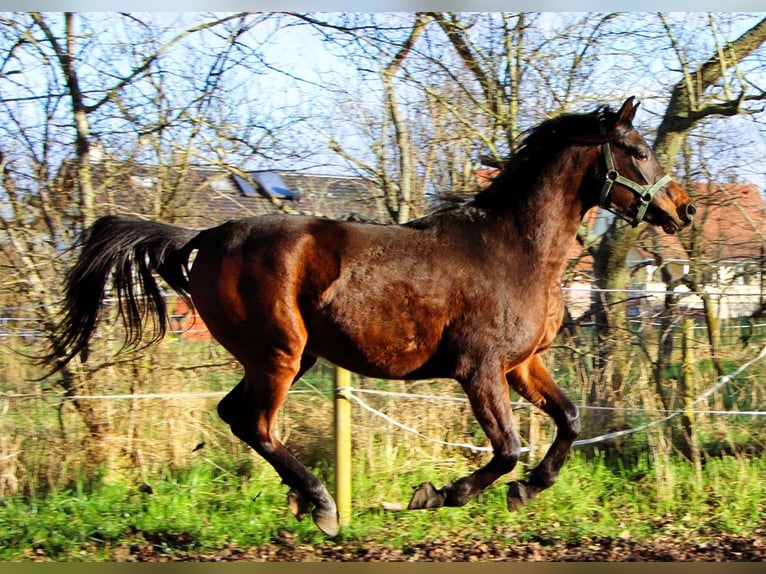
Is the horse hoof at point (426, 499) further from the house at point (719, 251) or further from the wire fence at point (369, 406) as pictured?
the house at point (719, 251)

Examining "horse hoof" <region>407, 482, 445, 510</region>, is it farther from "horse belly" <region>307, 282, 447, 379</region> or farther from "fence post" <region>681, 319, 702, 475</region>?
"fence post" <region>681, 319, 702, 475</region>

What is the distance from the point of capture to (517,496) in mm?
4488

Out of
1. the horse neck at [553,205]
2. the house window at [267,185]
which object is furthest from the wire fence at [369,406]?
the horse neck at [553,205]

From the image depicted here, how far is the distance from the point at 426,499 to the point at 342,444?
896 mm

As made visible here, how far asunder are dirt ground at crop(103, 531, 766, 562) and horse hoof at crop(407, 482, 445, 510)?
1.23 ft

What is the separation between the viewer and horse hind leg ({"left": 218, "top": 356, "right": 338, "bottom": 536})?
4340 mm

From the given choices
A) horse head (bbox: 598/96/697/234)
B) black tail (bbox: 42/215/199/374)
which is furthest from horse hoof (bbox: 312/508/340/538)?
horse head (bbox: 598/96/697/234)

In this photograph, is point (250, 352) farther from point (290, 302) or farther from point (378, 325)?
point (378, 325)

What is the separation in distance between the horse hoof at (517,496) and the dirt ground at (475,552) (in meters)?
0.29

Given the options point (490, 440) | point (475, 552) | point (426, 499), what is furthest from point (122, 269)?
point (475, 552)

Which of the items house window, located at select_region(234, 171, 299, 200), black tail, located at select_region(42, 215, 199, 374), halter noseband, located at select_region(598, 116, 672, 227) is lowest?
black tail, located at select_region(42, 215, 199, 374)

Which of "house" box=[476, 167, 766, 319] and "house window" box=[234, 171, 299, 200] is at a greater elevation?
"house window" box=[234, 171, 299, 200]

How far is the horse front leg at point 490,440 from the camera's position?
A: 416 centimetres

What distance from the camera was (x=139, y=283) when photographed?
187 inches
